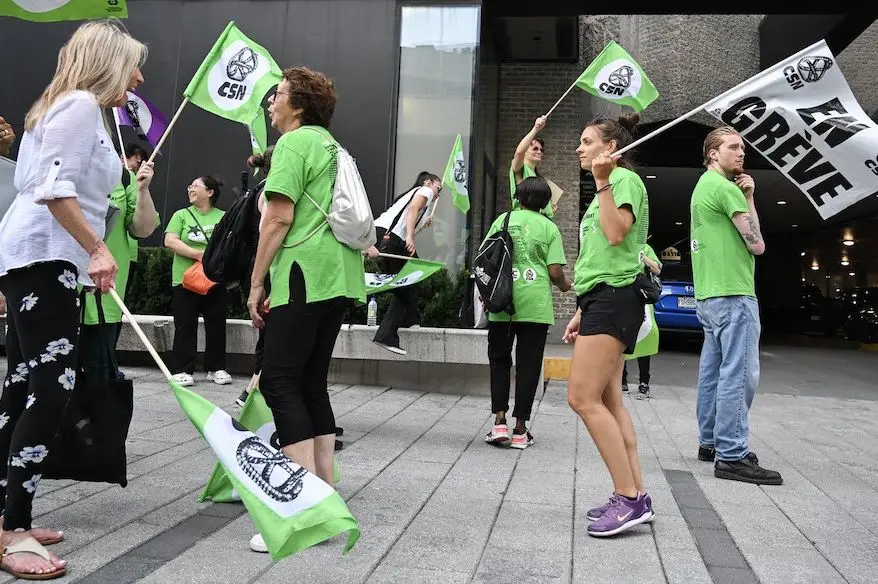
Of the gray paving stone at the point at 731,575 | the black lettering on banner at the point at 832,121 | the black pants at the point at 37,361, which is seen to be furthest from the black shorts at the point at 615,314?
the black pants at the point at 37,361

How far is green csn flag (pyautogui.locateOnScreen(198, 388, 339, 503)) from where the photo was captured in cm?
381

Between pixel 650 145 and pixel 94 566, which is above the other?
pixel 650 145

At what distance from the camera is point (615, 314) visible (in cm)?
370

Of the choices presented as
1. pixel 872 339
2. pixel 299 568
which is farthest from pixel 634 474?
pixel 872 339

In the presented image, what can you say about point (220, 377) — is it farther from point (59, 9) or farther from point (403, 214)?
point (59, 9)

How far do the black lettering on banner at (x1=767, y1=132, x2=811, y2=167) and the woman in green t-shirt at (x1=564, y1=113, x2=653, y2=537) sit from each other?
1256 mm

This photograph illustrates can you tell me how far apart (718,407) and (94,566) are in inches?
143

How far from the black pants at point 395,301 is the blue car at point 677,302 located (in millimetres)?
8557

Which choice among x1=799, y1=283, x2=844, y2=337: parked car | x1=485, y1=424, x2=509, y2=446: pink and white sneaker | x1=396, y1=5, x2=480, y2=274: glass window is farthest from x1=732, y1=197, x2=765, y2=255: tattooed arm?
x1=799, y1=283, x2=844, y2=337: parked car

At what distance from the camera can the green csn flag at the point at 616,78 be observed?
27.7ft

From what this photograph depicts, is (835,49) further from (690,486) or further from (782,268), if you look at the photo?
(782,268)

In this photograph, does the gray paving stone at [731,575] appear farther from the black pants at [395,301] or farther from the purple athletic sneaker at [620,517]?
the black pants at [395,301]

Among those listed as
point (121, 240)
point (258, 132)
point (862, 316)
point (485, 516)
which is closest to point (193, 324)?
point (258, 132)

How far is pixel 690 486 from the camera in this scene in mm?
4680
